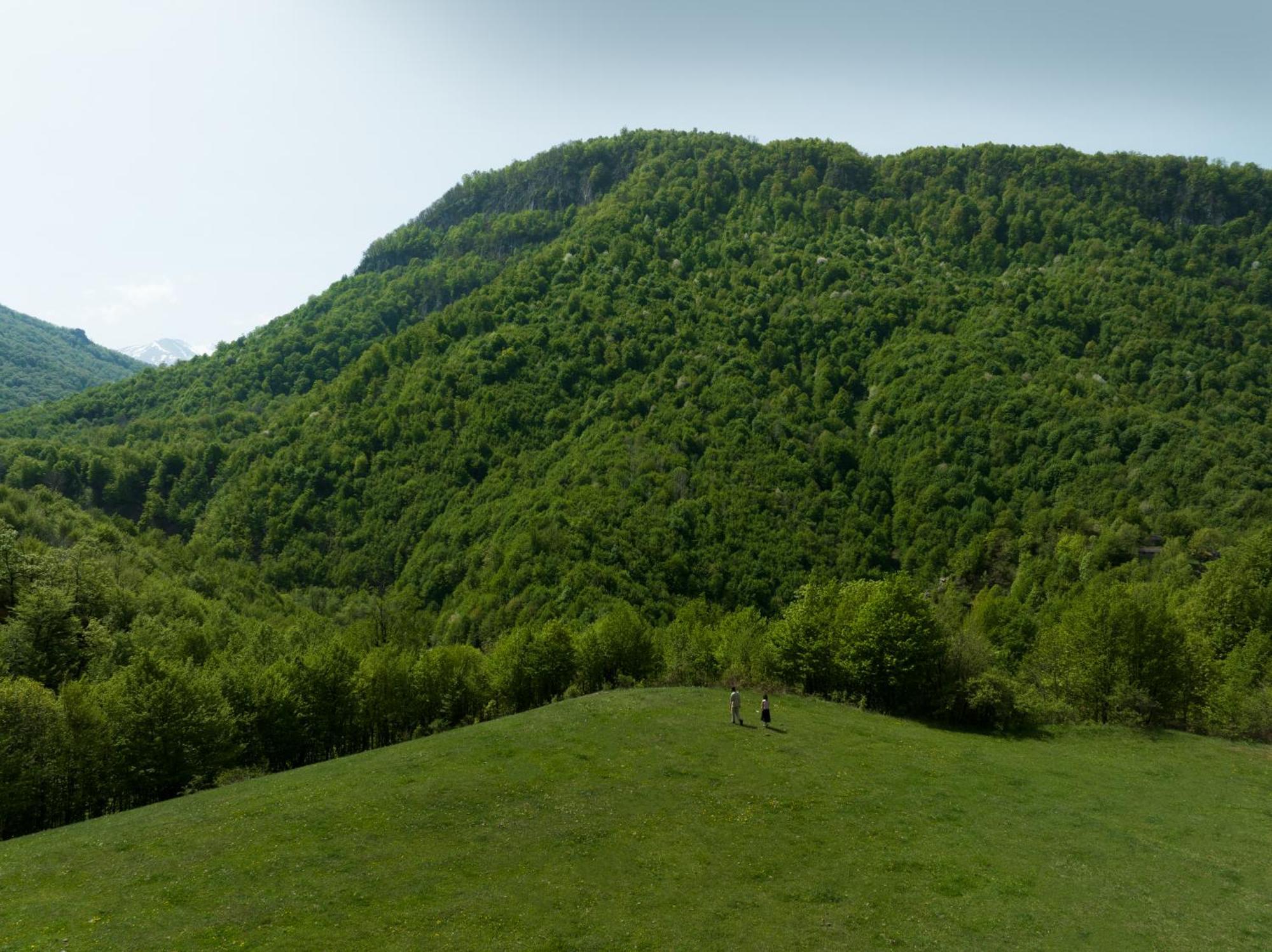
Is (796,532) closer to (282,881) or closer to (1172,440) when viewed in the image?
(1172,440)

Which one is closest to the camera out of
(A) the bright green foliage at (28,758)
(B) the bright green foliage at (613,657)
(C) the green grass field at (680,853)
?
(C) the green grass field at (680,853)

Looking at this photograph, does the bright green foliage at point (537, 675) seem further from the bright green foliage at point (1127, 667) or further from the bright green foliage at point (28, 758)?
the bright green foliage at point (1127, 667)

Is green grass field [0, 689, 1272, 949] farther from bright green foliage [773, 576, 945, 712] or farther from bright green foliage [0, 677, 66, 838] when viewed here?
bright green foliage [773, 576, 945, 712]

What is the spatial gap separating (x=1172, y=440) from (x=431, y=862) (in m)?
218

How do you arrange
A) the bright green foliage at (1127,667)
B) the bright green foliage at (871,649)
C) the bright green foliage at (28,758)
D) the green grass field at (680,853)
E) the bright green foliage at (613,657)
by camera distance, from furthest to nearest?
the bright green foliage at (613,657) → the bright green foliage at (871,649) → the bright green foliage at (1127,667) → the bright green foliage at (28,758) → the green grass field at (680,853)

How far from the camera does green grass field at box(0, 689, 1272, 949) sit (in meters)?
26.9

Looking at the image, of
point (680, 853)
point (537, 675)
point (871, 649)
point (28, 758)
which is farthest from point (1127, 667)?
point (28, 758)

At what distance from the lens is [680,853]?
110 ft

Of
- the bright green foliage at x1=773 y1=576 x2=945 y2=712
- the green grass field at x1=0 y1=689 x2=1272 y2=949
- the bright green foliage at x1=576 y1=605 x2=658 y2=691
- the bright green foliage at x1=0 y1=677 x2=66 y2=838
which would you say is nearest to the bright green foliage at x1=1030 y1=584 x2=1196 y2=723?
the green grass field at x1=0 y1=689 x2=1272 y2=949

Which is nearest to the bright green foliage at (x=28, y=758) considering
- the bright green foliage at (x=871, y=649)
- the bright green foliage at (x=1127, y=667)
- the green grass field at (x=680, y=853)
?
the green grass field at (x=680, y=853)

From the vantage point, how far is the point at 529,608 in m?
163

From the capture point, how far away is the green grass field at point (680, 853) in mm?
26922

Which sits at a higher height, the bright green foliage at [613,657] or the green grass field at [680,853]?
the green grass field at [680,853]

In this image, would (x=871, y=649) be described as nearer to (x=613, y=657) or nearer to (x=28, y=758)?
(x=613, y=657)
